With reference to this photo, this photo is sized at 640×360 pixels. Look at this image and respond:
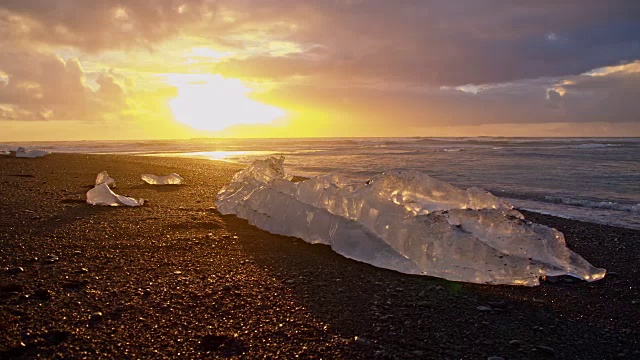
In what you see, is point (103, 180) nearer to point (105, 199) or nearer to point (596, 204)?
point (105, 199)

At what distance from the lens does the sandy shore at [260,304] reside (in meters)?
2.47

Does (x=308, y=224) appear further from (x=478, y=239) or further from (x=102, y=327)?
(x=102, y=327)

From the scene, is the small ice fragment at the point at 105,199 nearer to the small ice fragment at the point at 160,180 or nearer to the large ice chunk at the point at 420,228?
the large ice chunk at the point at 420,228

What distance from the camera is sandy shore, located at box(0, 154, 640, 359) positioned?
Result: 97.4 inches

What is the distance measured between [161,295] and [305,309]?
104 cm

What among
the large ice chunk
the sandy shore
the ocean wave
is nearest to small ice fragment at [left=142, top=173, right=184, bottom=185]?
the sandy shore

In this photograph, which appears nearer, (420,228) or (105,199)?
(420,228)

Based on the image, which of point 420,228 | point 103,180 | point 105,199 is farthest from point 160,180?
point 420,228

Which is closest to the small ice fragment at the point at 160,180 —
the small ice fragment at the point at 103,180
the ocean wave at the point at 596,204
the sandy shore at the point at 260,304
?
the small ice fragment at the point at 103,180

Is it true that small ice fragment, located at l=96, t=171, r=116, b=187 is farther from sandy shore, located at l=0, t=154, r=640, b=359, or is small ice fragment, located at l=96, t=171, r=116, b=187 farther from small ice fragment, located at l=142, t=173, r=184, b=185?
sandy shore, located at l=0, t=154, r=640, b=359

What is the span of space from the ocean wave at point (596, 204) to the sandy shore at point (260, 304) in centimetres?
428

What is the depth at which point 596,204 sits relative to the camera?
8.88m

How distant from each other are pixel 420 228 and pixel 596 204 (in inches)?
270

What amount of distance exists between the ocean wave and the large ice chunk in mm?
5342
